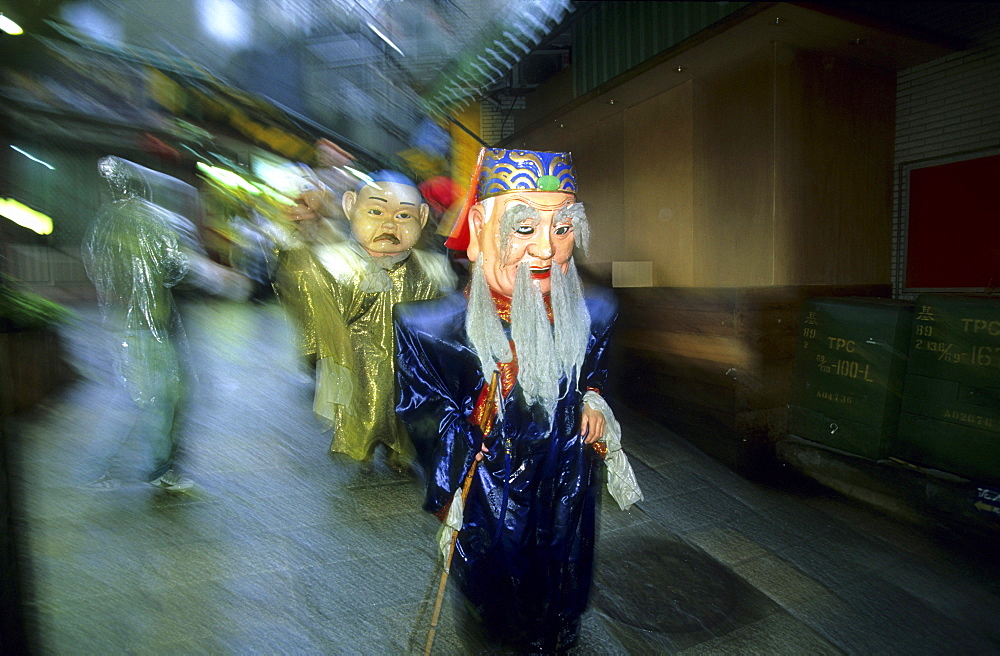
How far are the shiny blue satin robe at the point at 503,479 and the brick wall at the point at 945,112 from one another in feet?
15.6

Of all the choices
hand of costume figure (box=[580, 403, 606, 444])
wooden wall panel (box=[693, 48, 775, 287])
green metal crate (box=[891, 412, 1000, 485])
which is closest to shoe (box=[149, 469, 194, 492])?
hand of costume figure (box=[580, 403, 606, 444])

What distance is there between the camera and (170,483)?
11.6 ft

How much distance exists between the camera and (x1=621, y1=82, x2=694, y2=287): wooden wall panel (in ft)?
18.0

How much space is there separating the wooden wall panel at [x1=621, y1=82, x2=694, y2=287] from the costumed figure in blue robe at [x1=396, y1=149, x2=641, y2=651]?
385 centimetres

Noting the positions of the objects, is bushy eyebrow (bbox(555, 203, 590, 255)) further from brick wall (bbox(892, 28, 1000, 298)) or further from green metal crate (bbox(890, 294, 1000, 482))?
brick wall (bbox(892, 28, 1000, 298))

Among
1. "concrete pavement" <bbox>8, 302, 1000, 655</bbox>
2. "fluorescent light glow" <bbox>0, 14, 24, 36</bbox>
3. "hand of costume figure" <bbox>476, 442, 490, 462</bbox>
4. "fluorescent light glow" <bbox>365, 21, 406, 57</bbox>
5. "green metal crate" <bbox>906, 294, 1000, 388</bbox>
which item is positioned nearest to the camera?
"fluorescent light glow" <bbox>0, 14, 24, 36</bbox>

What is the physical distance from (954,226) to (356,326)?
5155mm

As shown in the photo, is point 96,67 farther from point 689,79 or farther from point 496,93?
point 689,79

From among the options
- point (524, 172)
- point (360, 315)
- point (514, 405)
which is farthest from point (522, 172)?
point (360, 315)

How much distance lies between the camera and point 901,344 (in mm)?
3748

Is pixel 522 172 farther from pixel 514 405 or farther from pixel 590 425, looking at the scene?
pixel 590 425

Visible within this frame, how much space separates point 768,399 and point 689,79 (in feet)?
10.4

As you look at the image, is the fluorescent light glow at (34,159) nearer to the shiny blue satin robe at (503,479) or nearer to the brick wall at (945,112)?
the shiny blue satin robe at (503,479)

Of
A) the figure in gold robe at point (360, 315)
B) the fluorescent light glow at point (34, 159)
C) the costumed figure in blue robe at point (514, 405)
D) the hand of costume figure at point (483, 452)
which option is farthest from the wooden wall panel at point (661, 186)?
the fluorescent light glow at point (34, 159)
